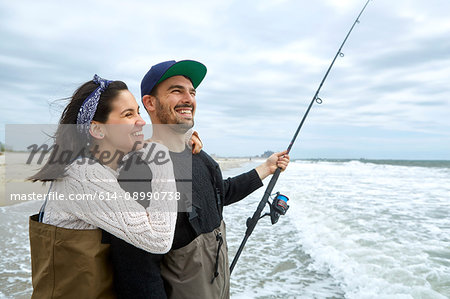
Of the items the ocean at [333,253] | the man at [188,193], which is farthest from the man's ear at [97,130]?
the ocean at [333,253]

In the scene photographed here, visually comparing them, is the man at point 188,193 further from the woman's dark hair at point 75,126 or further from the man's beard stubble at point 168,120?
the woman's dark hair at point 75,126

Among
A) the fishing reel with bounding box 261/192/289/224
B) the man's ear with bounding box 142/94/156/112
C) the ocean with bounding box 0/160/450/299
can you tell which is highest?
the man's ear with bounding box 142/94/156/112

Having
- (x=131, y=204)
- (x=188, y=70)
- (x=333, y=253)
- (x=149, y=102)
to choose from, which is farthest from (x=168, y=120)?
(x=333, y=253)

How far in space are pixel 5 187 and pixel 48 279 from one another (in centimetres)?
1379

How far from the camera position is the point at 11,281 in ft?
14.0

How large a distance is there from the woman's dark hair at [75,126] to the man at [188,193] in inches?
12.5

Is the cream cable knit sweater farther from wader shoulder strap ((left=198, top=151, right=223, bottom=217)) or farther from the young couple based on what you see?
wader shoulder strap ((left=198, top=151, right=223, bottom=217))

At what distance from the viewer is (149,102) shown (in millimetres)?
1892

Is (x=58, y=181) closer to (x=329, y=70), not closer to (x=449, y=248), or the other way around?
(x=329, y=70)

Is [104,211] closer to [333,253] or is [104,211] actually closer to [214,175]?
[214,175]

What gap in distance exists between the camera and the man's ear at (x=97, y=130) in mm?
1476

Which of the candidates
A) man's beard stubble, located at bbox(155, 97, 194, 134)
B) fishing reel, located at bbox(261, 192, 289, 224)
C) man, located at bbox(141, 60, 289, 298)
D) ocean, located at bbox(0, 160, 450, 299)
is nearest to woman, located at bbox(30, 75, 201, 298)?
man, located at bbox(141, 60, 289, 298)

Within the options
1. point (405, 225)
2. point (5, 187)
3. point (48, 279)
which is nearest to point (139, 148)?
point (48, 279)

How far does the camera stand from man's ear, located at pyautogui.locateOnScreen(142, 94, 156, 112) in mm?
1880
